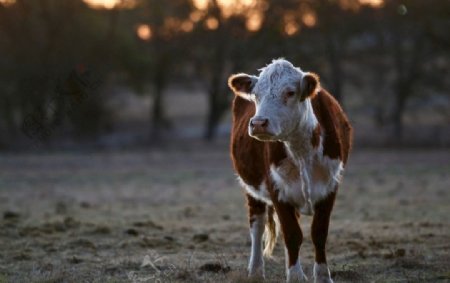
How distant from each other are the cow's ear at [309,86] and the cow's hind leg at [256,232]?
1.92 meters

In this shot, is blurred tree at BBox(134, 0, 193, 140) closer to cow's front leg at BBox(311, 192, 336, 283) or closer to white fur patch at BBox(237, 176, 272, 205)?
white fur patch at BBox(237, 176, 272, 205)

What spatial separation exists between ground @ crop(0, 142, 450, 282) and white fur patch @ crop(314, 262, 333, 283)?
590 millimetres

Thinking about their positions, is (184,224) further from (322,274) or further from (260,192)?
(322,274)

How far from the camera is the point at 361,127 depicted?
141ft

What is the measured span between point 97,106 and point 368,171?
18.2m

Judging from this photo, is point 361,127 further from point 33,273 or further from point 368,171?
point 33,273

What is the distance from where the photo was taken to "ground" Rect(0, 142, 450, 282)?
8523 mm

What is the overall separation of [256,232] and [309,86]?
207 centimetres

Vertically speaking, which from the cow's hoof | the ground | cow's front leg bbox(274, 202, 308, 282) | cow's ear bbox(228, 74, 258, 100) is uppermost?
cow's ear bbox(228, 74, 258, 100)

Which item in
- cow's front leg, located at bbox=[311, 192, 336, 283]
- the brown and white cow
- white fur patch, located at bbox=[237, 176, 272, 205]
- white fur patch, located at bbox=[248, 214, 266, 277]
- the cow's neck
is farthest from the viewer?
white fur patch, located at bbox=[248, 214, 266, 277]

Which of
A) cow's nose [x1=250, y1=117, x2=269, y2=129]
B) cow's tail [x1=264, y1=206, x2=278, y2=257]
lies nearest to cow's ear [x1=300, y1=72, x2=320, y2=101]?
cow's nose [x1=250, y1=117, x2=269, y2=129]

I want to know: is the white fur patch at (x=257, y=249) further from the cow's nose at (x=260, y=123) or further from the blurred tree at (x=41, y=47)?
the blurred tree at (x=41, y=47)

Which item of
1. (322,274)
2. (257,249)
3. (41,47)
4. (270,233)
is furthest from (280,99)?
(41,47)

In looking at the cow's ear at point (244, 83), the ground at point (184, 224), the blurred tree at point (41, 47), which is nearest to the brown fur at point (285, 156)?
the cow's ear at point (244, 83)
